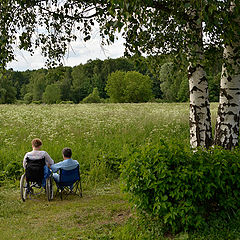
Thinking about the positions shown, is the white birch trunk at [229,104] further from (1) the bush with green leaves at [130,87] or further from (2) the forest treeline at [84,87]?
(1) the bush with green leaves at [130,87]

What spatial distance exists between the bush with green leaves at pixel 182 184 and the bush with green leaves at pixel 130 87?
67.2 metres

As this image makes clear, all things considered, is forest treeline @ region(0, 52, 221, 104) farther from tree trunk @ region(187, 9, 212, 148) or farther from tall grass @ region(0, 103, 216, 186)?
tree trunk @ region(187, 9, 212, 148)

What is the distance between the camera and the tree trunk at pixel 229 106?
674cm

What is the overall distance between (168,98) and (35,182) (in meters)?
72.2

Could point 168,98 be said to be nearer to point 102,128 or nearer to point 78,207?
point 102,128

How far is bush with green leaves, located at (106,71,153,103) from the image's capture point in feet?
238

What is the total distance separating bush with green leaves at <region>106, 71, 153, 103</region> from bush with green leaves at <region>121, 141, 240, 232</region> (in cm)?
6722

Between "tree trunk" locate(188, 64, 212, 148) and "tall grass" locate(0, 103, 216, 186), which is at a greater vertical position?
"tree trunk" locate(188, 64, 212, 148)

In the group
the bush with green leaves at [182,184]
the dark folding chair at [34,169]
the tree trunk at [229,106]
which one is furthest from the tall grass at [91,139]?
the bush with green leaves at [182,184]

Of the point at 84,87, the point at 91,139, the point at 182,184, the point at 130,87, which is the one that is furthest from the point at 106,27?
the point at 84,87

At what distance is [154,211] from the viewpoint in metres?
4.74

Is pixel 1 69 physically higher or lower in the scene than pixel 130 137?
higher

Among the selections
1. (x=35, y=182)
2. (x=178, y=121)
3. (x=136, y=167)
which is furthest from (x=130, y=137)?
(x=136, y=167)

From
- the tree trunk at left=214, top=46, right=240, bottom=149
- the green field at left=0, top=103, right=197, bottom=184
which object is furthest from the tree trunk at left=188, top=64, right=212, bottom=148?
the green field at left=0, top=103, right=197, bottom=184
